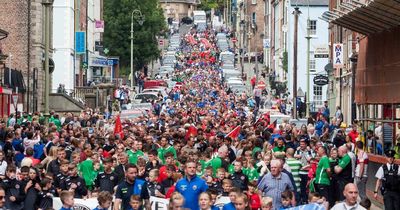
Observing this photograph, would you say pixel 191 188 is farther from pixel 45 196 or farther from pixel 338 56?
pixel 338 56

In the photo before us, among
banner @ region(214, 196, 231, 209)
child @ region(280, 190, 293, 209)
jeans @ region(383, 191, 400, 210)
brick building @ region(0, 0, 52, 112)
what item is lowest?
jeans @ region(383, 191, 400, 210)

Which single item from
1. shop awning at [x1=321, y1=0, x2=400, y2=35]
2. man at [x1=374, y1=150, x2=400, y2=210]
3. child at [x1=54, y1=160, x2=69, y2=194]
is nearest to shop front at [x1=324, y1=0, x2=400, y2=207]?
shop awning at [x1=321, y1=0, x2=400, y2=35]

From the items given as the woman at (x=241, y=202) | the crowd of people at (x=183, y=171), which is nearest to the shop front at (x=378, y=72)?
the crowd of people at (x=183, y=171)

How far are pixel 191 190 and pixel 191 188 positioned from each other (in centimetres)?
4

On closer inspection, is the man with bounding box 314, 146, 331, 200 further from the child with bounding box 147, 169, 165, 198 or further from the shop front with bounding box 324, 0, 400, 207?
the child with bounding box 147, 169, 165, 198

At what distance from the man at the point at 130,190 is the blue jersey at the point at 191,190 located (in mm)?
478

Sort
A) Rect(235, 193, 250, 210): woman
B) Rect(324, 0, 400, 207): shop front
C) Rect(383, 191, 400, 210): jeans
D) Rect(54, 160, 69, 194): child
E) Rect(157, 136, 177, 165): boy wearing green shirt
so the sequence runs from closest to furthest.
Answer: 1. Rect(235, 193, 250, 210): woman
2. Rect(54, 160, 69, 194): child
3. Rect(383, 191, 400, 210): jeans
4. Rect(157, 136, 177, 165): boy wearing green shirt
5. Rect(324, 0, 400, 207): shop front

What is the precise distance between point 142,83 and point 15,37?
43.7 m

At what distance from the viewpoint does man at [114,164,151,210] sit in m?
19.4

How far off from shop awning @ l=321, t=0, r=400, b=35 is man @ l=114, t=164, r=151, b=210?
7.36 m

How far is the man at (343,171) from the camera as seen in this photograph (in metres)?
25.5

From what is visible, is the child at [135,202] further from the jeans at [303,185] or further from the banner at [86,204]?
the jeans at [303,185]

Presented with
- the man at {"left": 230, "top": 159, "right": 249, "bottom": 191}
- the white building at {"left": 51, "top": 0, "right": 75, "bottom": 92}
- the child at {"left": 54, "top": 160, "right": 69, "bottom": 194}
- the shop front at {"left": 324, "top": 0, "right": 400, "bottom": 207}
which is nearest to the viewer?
the man at {"left": 230, "top": 159, "right": 249, "bottom": 191}

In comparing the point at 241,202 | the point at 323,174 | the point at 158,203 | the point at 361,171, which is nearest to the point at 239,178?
the point at 158,203
